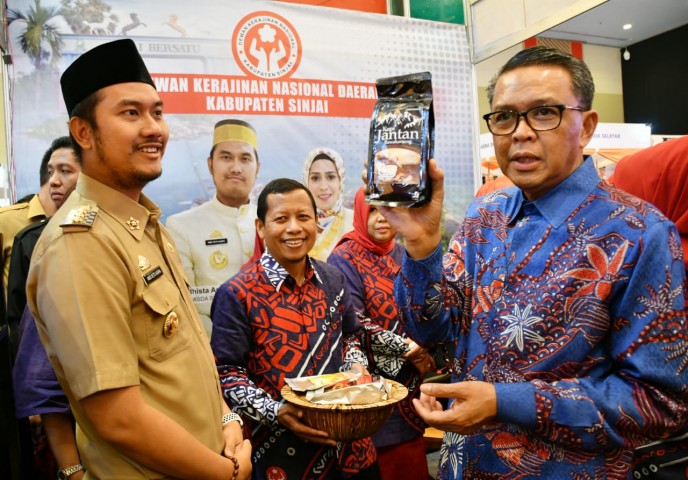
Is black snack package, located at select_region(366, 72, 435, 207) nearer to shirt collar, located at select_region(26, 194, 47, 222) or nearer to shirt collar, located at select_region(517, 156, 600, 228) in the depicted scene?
shirt collar, located at select_region(517, 156, 600, 228)

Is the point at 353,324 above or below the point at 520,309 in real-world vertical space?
below

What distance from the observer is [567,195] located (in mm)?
1128

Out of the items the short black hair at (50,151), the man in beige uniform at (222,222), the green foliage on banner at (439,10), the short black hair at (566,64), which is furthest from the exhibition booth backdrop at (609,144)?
the short black hair at (566,64)

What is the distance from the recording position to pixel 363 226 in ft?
9.00

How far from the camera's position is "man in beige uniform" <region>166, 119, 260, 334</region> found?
2.81 meters

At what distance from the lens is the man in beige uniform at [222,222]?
2.81 m

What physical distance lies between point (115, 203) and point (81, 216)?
0.14 m

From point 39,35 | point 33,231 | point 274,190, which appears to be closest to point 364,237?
point 274,190

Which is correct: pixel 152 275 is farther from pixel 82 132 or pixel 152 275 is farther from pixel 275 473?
pixel 275 473

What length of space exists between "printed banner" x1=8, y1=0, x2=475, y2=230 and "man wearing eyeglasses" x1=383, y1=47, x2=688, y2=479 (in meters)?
1.92

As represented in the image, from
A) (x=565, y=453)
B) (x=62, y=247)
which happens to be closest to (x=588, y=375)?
(x=565, y=453)

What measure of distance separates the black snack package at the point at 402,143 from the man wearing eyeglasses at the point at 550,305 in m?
0.04

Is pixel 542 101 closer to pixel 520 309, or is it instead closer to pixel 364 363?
pixel 520 309

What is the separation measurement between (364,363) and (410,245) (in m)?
1.04
